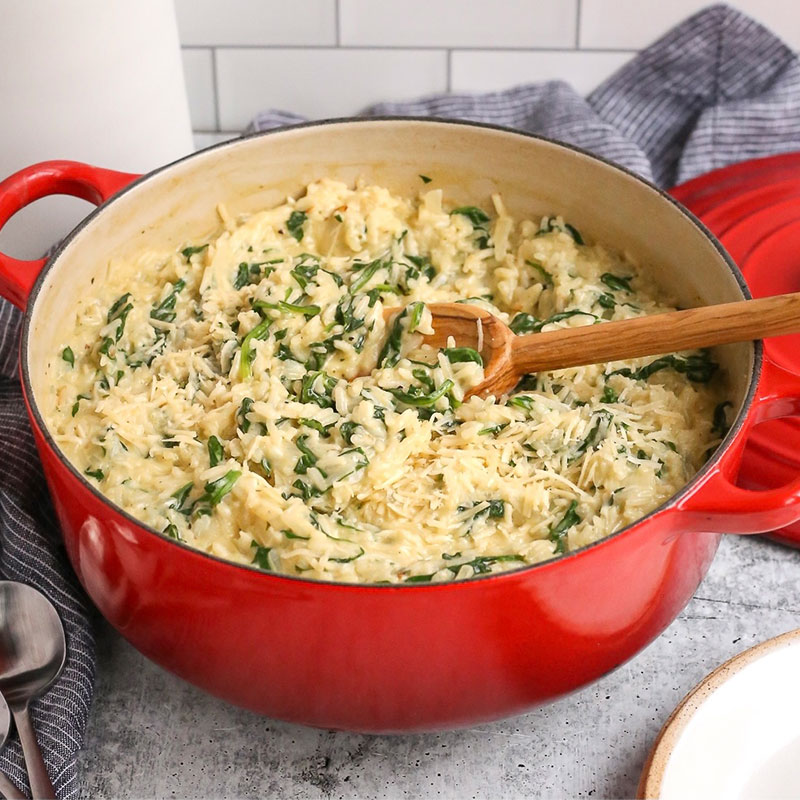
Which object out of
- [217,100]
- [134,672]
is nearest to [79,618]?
[134,672]

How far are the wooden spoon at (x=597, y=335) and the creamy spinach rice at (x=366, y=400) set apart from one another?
4 cm

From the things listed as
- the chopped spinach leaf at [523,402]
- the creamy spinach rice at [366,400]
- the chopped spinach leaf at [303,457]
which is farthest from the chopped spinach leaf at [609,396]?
the chopped spinach leaf at [303,457]

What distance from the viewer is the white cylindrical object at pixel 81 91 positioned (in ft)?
7.07

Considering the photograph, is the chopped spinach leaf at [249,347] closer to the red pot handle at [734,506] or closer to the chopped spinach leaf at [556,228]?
the chopped spinach leaf at [556,228]

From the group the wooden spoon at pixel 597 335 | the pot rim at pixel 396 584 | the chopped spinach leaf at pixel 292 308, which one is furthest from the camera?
the chopped spinach leaf at pixel 292 308

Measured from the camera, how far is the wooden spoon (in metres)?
1.60

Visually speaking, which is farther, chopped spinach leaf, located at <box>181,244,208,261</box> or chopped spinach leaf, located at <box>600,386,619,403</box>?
chopped spinach leaf, located at <box>181,244,208,261</box>

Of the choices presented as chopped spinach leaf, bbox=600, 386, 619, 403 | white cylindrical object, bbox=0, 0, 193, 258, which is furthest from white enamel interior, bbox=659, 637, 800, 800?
white cylindrical object, bbox=0, 0, 193, 258

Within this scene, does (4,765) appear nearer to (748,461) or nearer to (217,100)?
(748,461)

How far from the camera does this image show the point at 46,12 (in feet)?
6.97

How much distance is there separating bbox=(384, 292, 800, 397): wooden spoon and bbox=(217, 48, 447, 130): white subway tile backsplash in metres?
1.11

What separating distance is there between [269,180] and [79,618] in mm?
936

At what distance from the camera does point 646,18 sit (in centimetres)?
273

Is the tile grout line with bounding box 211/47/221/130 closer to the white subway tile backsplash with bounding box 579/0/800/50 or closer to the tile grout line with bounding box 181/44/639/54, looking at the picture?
the tile grout line with bounding box 181/44/639/54
